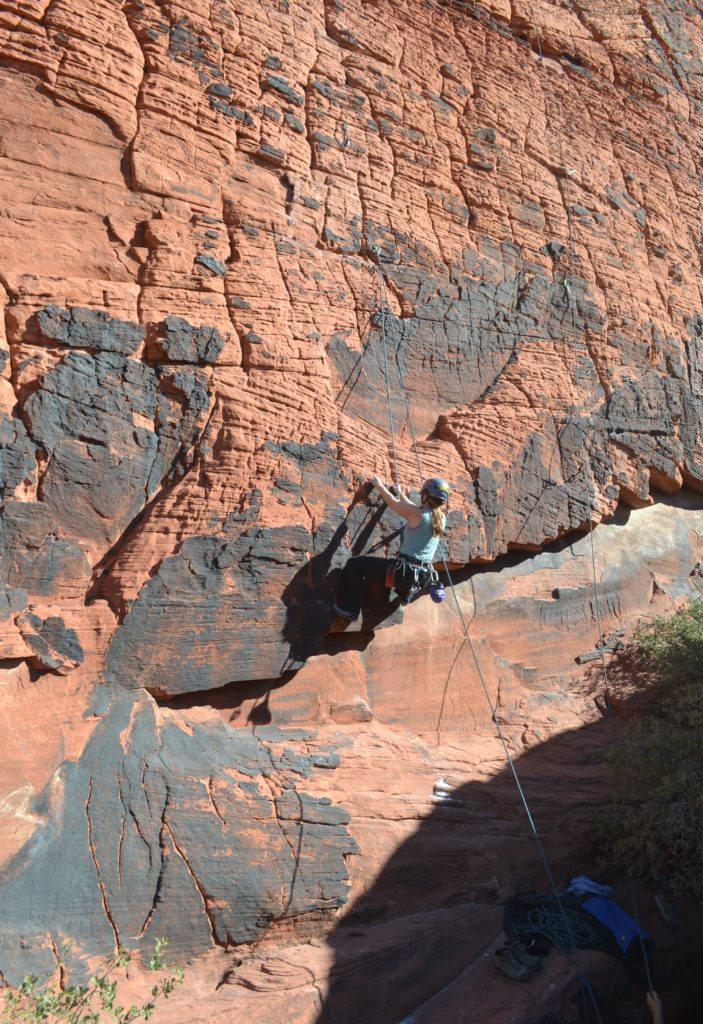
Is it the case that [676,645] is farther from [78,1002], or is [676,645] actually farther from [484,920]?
[78,1002]

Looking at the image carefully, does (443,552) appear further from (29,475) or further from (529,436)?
(29,475)

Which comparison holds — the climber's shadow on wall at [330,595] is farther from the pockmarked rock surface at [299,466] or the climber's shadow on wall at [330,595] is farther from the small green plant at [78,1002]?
the small green plant at [78,1002]

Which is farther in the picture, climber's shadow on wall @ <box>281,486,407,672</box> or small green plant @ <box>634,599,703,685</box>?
A: small green plant @ <box>634,599,703,685</box>

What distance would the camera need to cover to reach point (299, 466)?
6.54m

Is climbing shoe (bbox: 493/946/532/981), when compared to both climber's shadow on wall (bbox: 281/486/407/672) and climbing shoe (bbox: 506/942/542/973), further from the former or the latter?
climber's shadow on wall (bbox: 281/486/407/672)

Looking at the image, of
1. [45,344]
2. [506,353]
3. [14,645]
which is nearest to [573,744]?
[506,353]

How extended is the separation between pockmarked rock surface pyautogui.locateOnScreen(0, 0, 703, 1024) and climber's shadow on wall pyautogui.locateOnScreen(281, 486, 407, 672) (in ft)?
0.10

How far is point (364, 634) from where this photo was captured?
22.6 ft

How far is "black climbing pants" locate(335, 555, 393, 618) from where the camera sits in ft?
21.6

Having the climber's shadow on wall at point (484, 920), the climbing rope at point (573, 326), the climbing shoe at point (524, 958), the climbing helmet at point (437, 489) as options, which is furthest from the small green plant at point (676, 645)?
the climbing shoe at point (524, 958)

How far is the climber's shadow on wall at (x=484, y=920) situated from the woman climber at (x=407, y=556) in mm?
1626

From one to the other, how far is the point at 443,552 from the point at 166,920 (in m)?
3.69

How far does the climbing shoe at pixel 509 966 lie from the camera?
202 inches

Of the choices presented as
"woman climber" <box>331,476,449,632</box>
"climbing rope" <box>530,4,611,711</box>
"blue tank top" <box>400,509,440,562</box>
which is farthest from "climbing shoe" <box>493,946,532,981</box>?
"climbing rope" <box>530,4,611,711</box>
